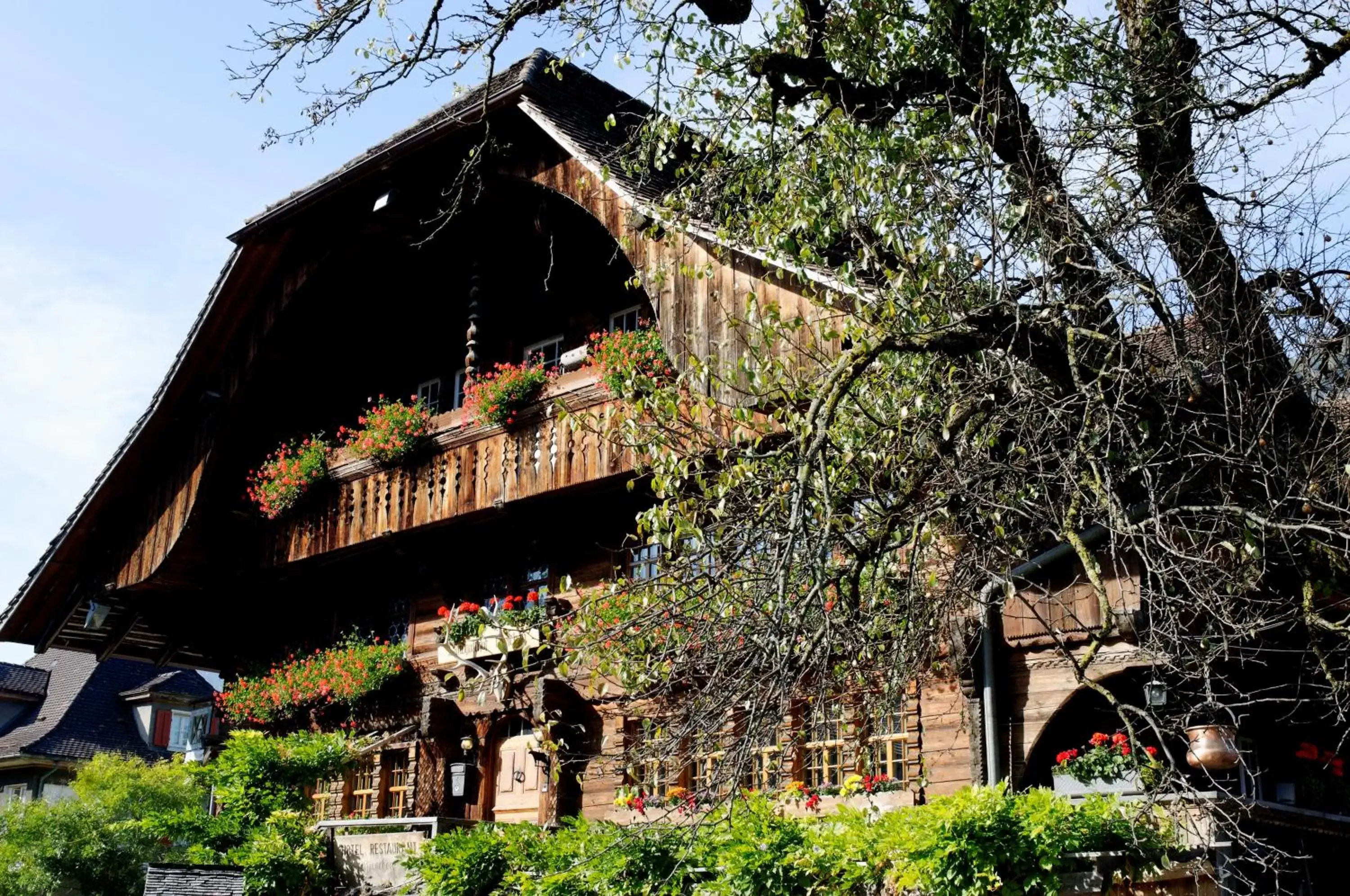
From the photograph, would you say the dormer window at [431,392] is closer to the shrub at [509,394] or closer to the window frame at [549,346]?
the window frame at [549,346]

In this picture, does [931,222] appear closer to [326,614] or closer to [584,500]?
[584,500]

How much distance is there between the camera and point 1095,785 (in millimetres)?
10492

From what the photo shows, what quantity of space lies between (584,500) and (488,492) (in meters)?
1.06

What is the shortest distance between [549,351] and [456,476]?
249cm

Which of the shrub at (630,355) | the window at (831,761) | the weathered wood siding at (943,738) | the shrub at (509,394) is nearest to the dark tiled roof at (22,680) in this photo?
the shrub at (509,394)

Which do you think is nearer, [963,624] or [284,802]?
[963,624]

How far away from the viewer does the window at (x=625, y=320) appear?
15.9m

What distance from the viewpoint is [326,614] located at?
18219 mm

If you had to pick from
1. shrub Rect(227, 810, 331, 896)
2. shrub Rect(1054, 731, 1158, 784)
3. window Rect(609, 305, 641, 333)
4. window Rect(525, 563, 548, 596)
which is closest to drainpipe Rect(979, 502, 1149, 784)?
shrub Rect(1054, 731, 1158, 784)

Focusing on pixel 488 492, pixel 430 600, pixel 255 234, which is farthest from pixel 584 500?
pixel 255 234

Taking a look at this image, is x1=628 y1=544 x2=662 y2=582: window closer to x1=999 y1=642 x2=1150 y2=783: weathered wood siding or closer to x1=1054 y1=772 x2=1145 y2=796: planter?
x1=999 y1=642 x2=1150 y2=783: weathered wood siding

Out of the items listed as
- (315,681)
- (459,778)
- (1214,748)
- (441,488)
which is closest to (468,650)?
(459,778)

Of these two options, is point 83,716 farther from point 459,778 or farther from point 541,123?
point 541,123

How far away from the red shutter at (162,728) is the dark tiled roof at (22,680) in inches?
116
